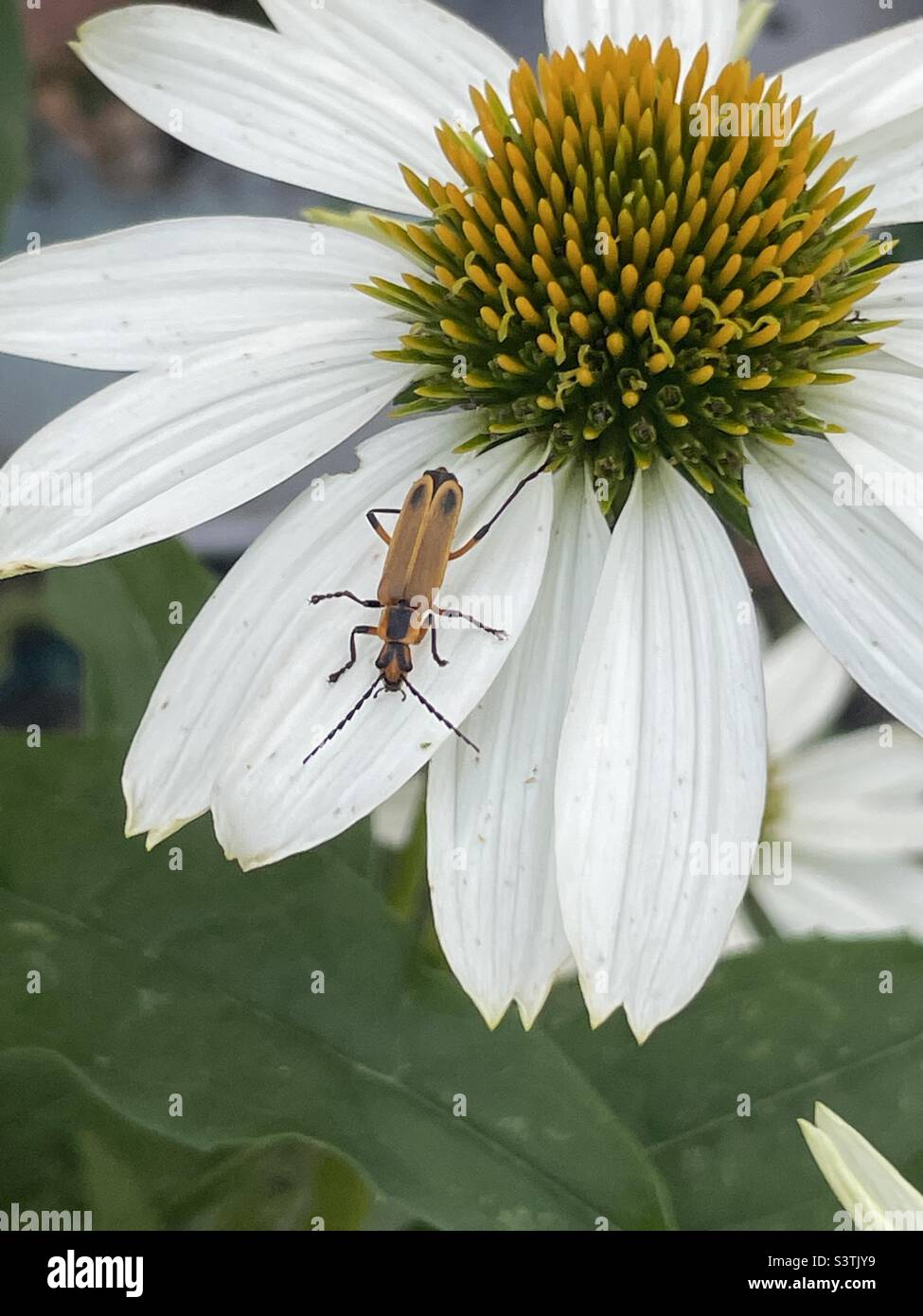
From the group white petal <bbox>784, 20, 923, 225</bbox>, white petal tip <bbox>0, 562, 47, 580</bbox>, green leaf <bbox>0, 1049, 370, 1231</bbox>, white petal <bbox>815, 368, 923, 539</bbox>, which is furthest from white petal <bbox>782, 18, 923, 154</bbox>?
green leaf <bbox>0, 1049, 370, 1231</bbox>

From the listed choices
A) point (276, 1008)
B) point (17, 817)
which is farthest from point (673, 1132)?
point (17, 817)

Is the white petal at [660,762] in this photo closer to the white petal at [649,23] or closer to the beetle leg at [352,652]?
the beetle leg at [352,652]

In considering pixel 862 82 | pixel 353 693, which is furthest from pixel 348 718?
pixel 862 82

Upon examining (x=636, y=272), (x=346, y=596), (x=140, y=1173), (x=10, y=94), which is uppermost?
(x=10, y=94)

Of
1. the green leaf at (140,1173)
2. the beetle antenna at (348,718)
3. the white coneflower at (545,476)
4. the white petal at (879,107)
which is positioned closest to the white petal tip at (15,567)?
the white coneflower at (545,476)

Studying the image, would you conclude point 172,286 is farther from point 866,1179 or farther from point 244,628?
point 866,1179
